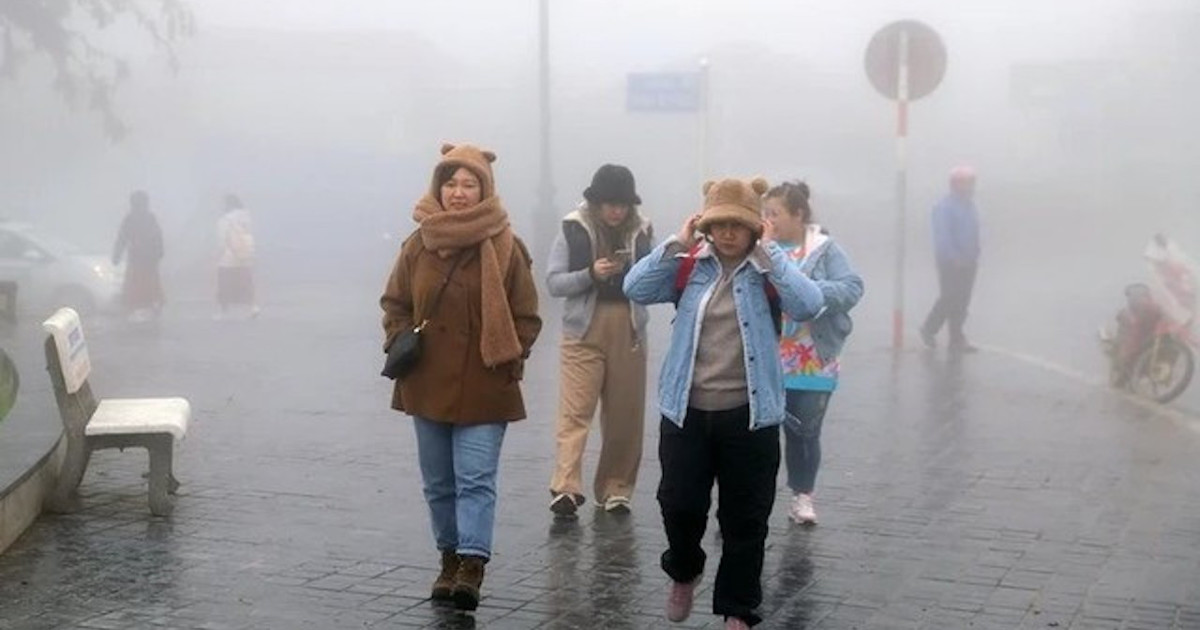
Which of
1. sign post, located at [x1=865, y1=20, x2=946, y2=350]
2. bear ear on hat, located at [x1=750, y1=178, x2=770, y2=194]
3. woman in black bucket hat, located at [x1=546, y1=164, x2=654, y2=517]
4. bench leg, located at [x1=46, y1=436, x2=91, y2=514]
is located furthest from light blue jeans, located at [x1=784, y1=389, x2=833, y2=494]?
sign post, located at [x1=865, y1=20, x2=946, y2=350]

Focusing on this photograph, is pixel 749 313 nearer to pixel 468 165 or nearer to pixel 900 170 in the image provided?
pixel 468 165

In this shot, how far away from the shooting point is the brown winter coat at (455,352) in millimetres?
7160

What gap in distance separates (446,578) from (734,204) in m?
1.79

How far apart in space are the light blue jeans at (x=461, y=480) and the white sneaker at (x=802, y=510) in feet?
6.60

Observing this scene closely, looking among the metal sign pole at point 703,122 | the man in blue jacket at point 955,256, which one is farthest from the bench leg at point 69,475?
the metal sign pole at point 703,122

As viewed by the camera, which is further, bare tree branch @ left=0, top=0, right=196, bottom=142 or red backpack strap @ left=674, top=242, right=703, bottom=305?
bare tree branch @ left=0, top=0, right=196, bottom=142

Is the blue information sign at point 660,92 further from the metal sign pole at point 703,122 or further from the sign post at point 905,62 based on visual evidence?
the sign post at point 905,62

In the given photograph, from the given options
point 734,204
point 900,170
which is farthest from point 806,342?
point 900,170

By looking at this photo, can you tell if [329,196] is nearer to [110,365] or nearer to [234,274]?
[234,274]

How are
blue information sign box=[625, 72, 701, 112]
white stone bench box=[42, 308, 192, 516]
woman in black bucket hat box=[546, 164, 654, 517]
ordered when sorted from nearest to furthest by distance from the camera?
white stone bench box=[42, 308, 192, 516], woman in black bucket hat box=[546, 164, 654, 517], blue information sign box=[625, 72, 701, 112]

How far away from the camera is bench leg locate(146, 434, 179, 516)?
8.71 m

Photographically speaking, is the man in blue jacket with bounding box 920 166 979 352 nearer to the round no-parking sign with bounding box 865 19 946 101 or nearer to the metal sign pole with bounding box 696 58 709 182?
the round no-parking sign with bounding box 865 19 946 101

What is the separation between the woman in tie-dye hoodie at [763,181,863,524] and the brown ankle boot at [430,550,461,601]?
1.92 meters

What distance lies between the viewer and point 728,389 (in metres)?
6.61
